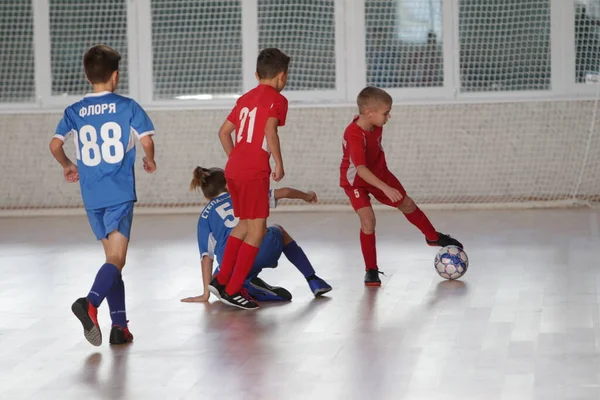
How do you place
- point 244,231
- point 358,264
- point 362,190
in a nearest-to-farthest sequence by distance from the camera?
1. point 244,231
2. point 362,190
3. point 358,264

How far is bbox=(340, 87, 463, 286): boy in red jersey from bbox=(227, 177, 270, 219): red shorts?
27.1 inches

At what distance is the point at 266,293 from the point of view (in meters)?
4.68

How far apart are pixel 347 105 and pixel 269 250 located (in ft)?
15.6

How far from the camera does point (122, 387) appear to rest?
3184 millimetres

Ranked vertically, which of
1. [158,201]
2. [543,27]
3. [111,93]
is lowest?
[158,201]

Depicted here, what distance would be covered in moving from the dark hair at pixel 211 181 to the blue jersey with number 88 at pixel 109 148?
0.90m

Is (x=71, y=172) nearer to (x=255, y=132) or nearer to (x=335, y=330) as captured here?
(x=255, y=132)

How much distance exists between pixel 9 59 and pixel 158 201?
1936mm

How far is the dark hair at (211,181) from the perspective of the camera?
473cm

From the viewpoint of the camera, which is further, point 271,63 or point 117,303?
point 271,63

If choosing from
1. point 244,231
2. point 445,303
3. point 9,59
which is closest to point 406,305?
point 445,303

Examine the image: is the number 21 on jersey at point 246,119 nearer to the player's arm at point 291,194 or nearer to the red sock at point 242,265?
the player's arm at point 291,194

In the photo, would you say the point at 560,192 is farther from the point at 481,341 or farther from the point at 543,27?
the point at 481,341

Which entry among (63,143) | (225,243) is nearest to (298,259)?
(225,243)
